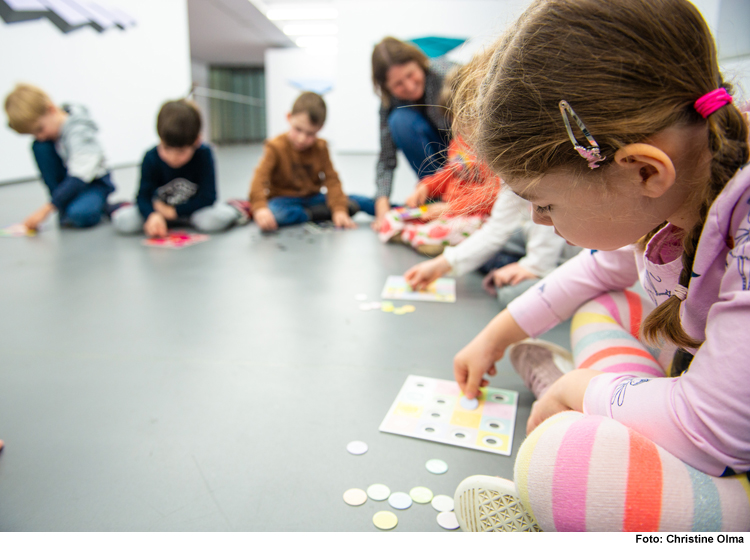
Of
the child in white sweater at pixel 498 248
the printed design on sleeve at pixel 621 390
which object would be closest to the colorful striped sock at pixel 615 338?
the printed design on sleeve at pixel 621 390

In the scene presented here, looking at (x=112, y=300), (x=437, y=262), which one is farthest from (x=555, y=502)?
(x=112, y=300)

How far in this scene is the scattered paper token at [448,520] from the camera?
0.63 m

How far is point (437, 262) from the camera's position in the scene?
4.76 ft

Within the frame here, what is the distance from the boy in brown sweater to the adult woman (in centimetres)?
30

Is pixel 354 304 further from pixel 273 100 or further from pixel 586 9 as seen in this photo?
pixel 273 100

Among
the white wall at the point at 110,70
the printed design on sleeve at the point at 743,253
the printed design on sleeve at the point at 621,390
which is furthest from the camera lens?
the white wall at the point at 110,70

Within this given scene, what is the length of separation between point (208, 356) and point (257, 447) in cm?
38

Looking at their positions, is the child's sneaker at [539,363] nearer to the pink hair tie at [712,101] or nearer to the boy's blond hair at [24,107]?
the pink hair tie at [712,101]

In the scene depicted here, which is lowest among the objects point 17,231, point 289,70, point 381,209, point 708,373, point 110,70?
point 17,231

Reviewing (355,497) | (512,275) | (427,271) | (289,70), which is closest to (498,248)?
(512,275)

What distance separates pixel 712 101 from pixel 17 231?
2.69m

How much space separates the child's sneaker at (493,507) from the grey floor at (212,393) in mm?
72

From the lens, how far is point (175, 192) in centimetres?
257

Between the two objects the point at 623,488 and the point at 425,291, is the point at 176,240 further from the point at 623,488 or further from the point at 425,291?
the point at 623,488
